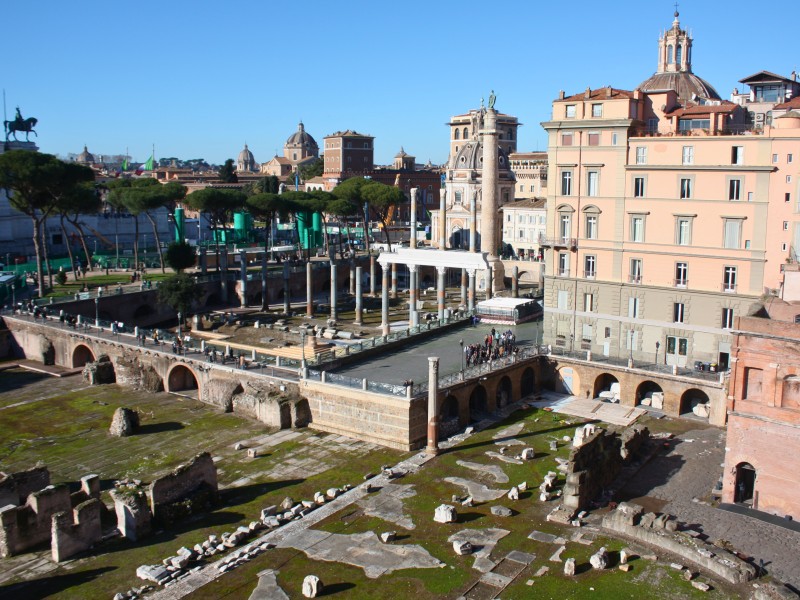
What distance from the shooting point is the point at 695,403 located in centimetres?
3925

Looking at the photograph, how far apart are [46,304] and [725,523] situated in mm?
47438

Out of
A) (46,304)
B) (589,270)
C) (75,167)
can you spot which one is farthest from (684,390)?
(75,167)

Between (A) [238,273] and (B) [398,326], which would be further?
(A) [238,273]

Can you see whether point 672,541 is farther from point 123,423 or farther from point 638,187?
point 123,423

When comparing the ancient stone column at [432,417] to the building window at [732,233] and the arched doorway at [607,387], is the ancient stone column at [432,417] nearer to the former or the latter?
the arched doorway at [607,387]

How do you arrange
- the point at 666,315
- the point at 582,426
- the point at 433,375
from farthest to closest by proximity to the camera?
the point at 666,315 < the point at 582,426 < the point at 433,375

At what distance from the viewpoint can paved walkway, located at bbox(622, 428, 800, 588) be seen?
24.6 metres

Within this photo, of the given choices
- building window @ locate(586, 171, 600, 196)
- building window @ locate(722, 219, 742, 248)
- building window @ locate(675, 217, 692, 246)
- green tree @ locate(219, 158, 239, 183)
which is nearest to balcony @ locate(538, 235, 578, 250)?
building window @ locate(586, 171, 600, 196)

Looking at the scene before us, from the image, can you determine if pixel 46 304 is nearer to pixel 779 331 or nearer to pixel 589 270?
pixel 589 270

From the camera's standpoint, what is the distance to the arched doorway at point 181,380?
43438mm

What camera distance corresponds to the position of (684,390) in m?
38.3

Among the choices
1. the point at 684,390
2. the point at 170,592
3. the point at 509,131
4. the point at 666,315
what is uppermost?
the point at 509,131

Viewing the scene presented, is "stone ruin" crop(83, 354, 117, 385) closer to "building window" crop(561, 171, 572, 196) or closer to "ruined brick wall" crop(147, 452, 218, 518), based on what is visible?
"ruined brick wall" crop(147, 452, 218, 518)

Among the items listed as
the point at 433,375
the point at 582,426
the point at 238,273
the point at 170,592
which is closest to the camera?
the point at 170,592
